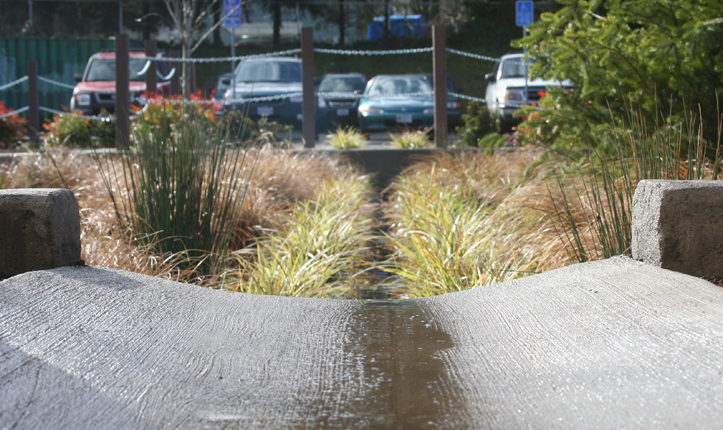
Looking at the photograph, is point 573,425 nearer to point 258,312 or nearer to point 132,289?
point 258,312

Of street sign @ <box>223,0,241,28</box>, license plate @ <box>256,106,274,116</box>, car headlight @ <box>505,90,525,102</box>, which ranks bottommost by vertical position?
license plate @ <box>256,106,274,116</box>

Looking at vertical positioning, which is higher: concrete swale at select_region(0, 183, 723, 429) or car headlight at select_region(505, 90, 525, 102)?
car headlight at select_region(505, 90, 525, 102)

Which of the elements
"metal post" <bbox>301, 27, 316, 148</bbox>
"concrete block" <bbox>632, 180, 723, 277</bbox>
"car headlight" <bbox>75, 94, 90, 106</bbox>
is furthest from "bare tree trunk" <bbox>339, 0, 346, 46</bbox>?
"concrete block" <bbox>632, 180, 723, 277</bbox>

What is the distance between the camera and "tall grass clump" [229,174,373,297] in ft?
12.6

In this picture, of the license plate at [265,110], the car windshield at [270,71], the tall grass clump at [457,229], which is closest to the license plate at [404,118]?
the license plate at [265,110]

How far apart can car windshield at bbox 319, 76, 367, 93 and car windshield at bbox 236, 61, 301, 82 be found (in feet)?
7.54

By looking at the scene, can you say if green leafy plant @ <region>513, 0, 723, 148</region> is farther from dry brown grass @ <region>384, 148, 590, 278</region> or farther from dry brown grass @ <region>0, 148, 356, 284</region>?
dry brown grass @ <region>0, 148, 356, 284</region>

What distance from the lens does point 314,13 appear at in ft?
111

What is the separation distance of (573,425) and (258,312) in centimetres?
144

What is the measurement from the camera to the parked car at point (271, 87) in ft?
41.1

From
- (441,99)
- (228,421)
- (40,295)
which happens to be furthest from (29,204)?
(441,99)

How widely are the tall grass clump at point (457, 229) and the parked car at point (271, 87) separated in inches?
218

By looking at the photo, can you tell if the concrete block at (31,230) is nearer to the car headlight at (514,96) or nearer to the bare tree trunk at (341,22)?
the car headlight at (514,96)

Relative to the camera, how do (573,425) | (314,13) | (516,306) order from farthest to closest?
1. (314,13)
2. (516,306)
3. (573,425)
